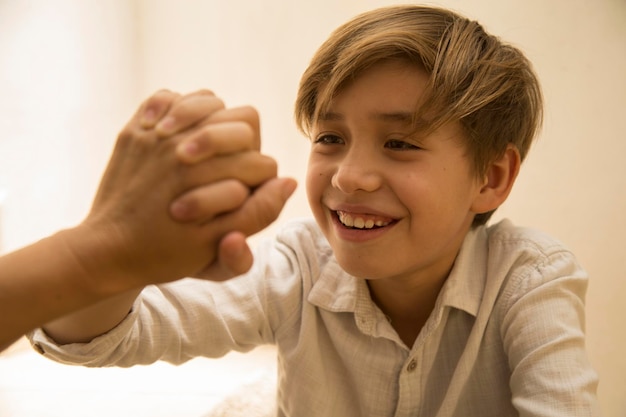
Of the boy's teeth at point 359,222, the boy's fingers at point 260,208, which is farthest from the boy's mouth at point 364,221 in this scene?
the boy's fingers at point 260,208

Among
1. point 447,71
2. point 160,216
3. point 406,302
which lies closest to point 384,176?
point 447,71

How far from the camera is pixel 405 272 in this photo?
81 cm

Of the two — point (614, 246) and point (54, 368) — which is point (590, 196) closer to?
point (614, 246)

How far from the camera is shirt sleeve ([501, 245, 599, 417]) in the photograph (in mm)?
665

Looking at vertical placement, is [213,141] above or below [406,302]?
above

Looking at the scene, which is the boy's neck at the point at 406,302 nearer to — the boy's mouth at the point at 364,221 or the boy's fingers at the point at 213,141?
the boy's mouth at the point at 364,221

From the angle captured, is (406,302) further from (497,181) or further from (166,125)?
(166,125)

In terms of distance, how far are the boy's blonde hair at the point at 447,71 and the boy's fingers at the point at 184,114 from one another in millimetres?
336

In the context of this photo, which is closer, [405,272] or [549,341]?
[549,341]

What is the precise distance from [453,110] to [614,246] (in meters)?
0.86

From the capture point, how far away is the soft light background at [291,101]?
51.6 inches

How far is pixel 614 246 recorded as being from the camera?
134 cm

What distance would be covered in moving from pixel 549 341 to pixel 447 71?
0.35 meters

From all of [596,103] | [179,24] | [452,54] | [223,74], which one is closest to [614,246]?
[596,103]
